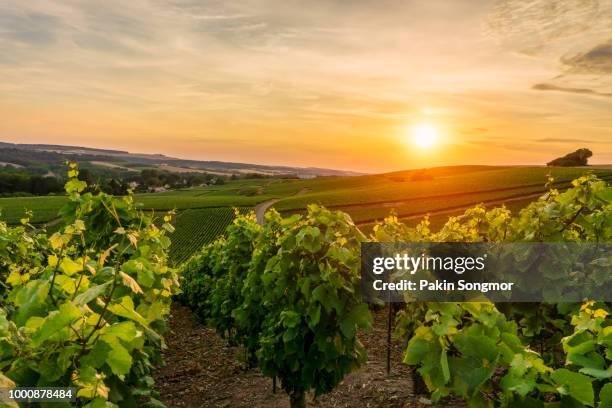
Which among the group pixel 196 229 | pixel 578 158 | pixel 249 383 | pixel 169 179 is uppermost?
pixel 578 158

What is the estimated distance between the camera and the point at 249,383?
11.1 m

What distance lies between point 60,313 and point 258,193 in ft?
347

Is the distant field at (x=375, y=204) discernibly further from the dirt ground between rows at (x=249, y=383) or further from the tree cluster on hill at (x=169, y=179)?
the tree cluster on hill at (x=169, y=179)

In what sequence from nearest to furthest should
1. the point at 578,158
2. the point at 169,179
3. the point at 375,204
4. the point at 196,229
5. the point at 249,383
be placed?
the point at 249,383, the point at 196,229, the point at 375,204, the point at 578,158, the point at 169,179

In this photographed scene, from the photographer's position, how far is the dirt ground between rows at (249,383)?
9.11 m

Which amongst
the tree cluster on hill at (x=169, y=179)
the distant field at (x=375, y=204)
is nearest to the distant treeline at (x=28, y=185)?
the distant field at (x=375, y=204)

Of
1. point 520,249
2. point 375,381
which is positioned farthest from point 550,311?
point 375,381

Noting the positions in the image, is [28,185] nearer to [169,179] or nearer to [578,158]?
[169,179]

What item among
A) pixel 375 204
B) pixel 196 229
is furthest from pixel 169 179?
pixel 375 204

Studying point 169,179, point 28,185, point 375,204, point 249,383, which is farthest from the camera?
point 169,179

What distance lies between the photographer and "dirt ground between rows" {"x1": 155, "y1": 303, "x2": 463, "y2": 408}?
359 inches

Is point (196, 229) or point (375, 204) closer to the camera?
point (196, 229)

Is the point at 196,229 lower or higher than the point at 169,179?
lower

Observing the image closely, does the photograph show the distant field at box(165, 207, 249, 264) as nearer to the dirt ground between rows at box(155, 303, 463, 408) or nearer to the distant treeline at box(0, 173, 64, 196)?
the dirt ground between rows at box(155, 303, 463, 408)
